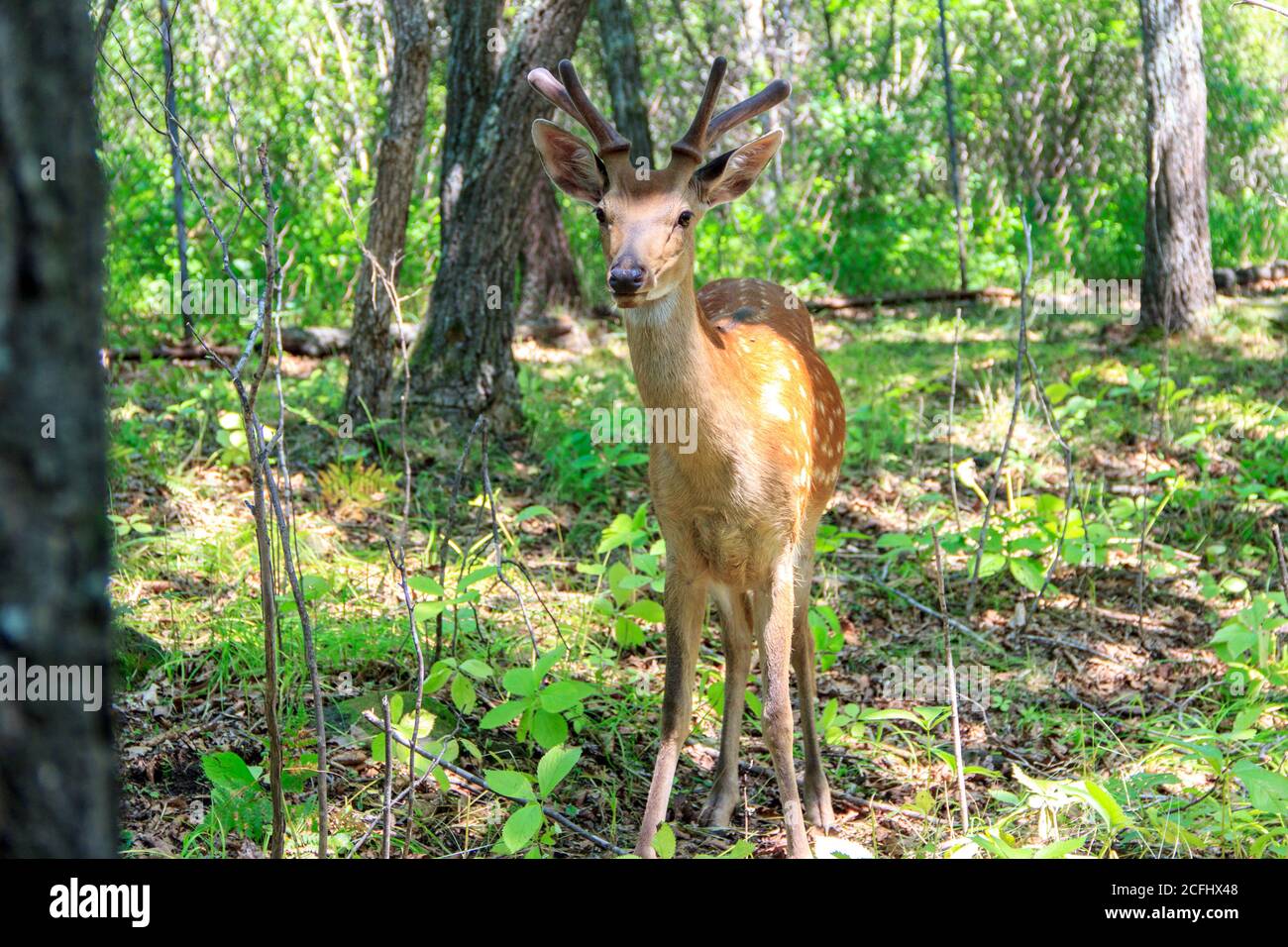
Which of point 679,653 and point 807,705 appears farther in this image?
point 807,705

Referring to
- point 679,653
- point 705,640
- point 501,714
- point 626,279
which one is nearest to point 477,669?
point 501,714

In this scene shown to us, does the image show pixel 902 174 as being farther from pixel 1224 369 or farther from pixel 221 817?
pixel 221 817

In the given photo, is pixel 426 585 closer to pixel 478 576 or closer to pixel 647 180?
pixel 478 576

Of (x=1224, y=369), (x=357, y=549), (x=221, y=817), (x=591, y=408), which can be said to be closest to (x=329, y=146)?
(x=591, y=408)

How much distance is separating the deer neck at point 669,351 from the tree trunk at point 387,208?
3293 millimetres

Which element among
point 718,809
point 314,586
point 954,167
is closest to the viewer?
point 718,809

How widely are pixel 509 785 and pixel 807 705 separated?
130cm

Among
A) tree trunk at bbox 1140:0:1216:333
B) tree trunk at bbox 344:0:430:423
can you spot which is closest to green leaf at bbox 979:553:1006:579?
tree trunk at bbox 344:0:430:423

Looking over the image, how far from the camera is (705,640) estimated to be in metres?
5.30

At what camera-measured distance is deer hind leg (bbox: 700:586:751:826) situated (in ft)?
13.3

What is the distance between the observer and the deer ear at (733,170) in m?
3.73

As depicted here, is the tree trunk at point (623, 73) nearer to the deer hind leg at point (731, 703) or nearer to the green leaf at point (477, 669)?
the deer hind leg at point (731, 703)

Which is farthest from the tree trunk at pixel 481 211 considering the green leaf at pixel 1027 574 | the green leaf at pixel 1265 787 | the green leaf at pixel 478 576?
the green leaf at pixel 1265 787
